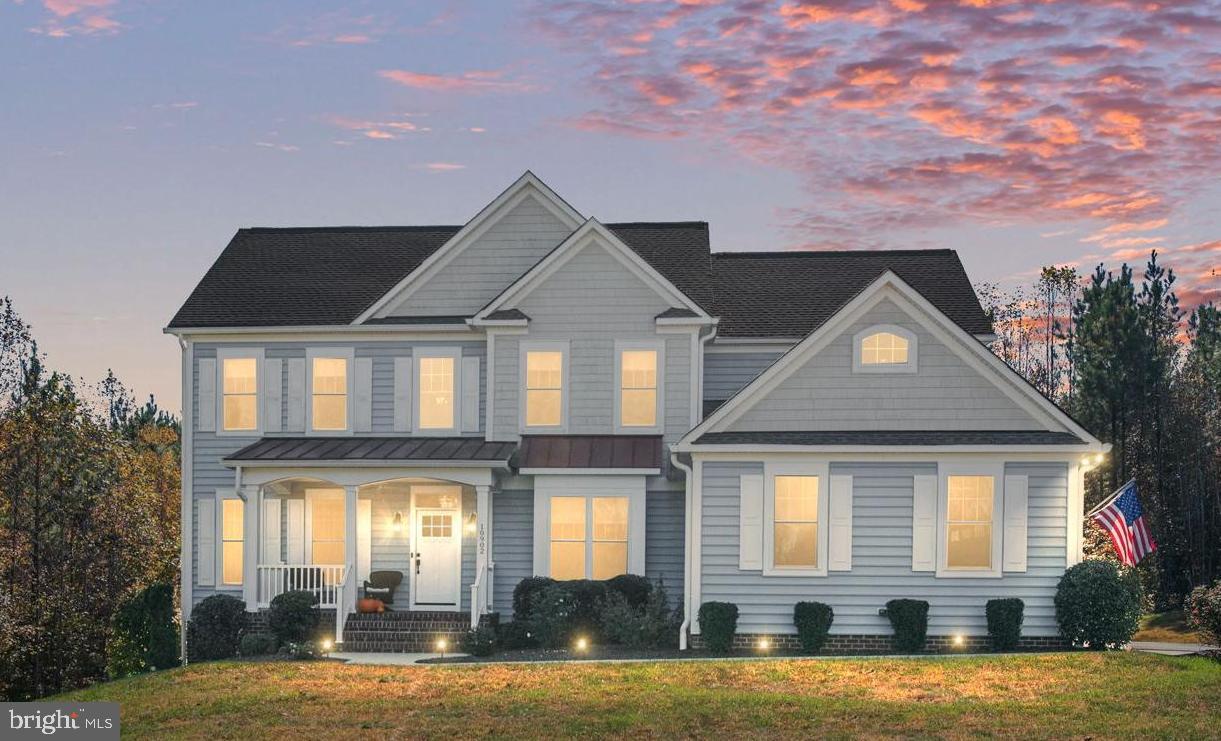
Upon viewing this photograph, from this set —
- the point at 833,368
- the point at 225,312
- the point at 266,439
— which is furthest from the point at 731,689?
the point at 225,312

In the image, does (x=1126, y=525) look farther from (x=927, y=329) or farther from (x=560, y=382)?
(x=560, y=382)

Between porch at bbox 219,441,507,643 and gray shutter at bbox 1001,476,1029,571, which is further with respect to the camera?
porch at bbox 219,441,507,643

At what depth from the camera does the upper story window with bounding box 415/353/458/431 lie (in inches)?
1163

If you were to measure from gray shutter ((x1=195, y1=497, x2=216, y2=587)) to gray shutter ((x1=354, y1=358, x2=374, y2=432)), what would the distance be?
396 cm

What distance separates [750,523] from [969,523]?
4239 mm

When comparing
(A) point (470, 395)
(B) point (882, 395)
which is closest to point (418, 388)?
(A) point (470, 395)

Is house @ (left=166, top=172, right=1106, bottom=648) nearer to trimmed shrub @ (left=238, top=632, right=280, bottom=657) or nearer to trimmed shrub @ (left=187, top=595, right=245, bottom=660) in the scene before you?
trimmed shrub @ (left=187, top=595, right=245, bottom=660)

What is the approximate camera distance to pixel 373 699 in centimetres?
2009

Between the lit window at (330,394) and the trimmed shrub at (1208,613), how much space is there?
1832 centimetres

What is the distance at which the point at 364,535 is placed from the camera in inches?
1144

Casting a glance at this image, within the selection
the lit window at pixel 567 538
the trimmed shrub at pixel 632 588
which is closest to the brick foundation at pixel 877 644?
the trimmed shrub at pixel 632 588

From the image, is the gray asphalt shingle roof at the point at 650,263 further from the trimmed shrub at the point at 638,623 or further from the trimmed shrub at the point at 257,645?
the trimmed shrub at the point at 257,645

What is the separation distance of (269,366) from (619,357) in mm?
8389

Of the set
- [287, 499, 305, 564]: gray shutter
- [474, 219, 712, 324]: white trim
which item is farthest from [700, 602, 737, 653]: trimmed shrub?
[287, 499, 305, 564]: gray shutter
